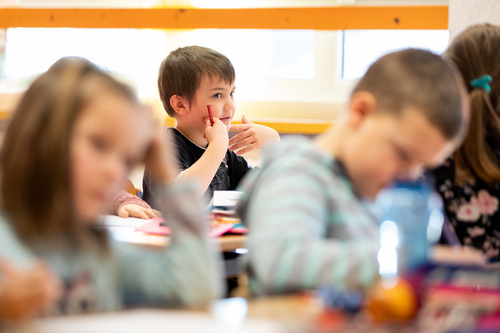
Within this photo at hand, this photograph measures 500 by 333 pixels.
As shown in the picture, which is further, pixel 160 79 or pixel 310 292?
pixel 160 79

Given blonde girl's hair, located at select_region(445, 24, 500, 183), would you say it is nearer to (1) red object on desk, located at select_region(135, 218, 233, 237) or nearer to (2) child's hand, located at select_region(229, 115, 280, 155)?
(1) red object on desk, located at select_region(135, 218, 233, 237)

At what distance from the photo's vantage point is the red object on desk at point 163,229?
5.20ft

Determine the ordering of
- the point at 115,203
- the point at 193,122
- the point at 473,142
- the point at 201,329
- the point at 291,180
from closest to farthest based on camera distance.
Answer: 1. the point at 201,329
2. the point at 291,180
3. the point at 473,142
4. the point at 115,203
5. the point at 193,122

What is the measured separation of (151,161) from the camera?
99 centimetres

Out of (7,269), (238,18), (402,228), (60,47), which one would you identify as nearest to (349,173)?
(402,228)

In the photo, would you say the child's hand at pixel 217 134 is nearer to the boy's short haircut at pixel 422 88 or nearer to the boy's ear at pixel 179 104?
the boy's ear at pixel 179 104

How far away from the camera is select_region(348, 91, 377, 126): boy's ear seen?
1061 millimetres

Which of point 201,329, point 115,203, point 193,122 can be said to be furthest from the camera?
point 193,122

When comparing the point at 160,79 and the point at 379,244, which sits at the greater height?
the point at 160,79

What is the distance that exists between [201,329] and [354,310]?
0.59ft

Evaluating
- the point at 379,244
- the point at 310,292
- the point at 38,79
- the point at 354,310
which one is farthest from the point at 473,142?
the point at 38,79

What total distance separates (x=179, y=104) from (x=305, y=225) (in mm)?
1615

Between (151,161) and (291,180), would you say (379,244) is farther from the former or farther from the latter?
(151,161)

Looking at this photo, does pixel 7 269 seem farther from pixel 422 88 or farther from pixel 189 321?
pixel 422 88
